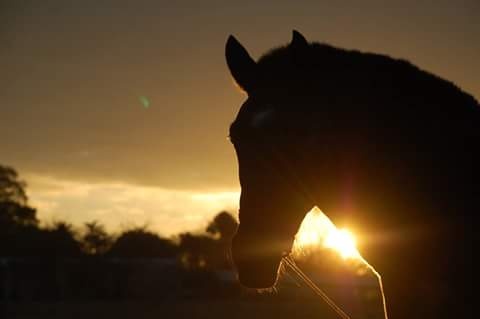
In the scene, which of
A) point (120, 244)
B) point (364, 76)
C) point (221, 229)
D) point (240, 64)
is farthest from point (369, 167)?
point (120, 244)

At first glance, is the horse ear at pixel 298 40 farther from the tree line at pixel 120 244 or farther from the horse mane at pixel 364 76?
the tree line at pixel 120 244

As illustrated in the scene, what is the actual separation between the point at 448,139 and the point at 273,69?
0.93 metres

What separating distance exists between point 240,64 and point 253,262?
924 millimetres

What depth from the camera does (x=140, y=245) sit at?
189 feet

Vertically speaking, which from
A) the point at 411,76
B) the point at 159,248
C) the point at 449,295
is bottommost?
the point at 449,295

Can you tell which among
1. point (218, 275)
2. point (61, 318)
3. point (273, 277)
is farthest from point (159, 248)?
point (273, 277)

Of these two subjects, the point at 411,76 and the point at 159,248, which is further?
the point at 159,248

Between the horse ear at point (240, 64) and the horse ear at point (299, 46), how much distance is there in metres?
0.40

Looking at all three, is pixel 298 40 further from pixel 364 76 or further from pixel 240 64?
pixel 240 64

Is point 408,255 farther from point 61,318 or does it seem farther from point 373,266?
point 61,318

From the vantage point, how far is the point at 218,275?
38812mm

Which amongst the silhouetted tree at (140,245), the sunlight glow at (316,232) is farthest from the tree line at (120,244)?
the sunlight glow at (316,232)

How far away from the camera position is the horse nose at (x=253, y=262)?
11.1 feet

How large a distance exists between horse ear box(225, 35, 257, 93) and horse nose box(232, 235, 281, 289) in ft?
2.35
